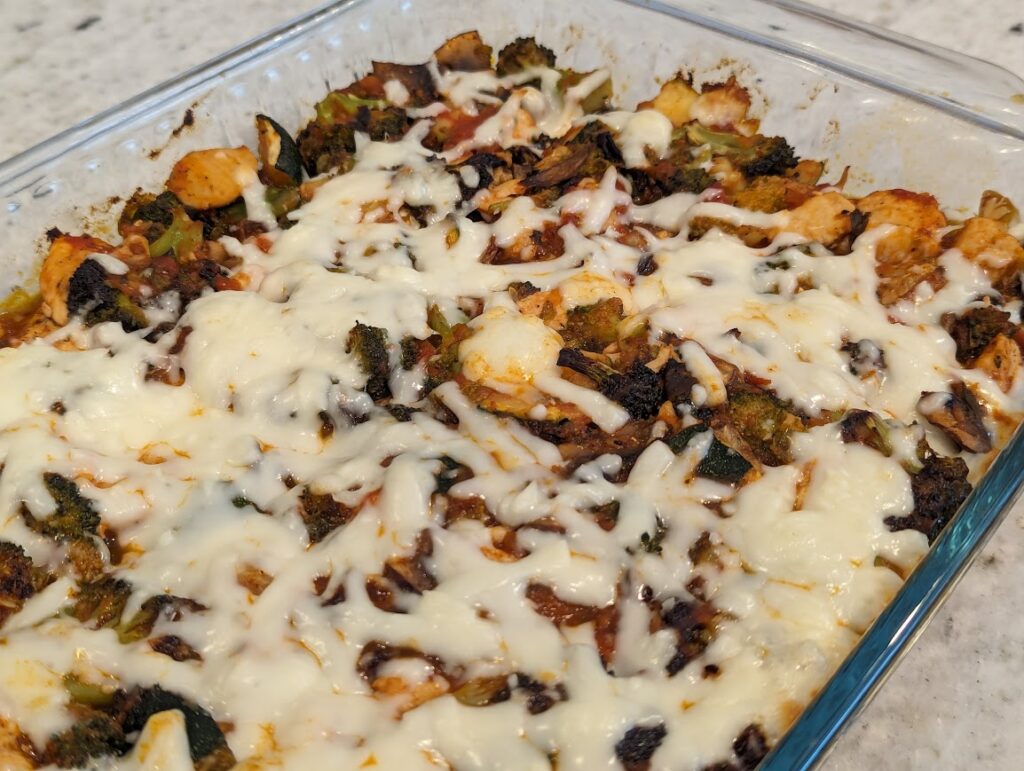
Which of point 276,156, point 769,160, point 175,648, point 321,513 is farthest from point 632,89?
point 175,648

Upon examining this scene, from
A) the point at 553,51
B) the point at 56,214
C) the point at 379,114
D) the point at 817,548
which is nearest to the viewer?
the point at 817,548

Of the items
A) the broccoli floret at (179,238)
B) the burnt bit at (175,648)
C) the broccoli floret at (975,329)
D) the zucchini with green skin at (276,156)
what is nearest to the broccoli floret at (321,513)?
the burnt bit at (175,648)

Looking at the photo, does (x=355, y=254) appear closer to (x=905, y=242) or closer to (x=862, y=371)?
(x=862, y=371)

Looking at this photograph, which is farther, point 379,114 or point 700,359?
point 379,114

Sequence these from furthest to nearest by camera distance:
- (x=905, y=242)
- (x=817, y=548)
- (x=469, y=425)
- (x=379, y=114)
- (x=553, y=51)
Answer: (x=553, y=51) < (x=379, y=114) < (x=905, y=242) < (x=469, y=425) < (x=817, y=548)

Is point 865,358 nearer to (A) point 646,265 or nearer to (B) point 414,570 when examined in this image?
(A) point 646,265

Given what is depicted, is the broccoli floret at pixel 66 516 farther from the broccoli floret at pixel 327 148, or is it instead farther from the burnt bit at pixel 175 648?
the broccoli floret at pixel 327 148

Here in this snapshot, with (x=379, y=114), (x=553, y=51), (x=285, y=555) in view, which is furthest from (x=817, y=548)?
(x=553, y=51)
